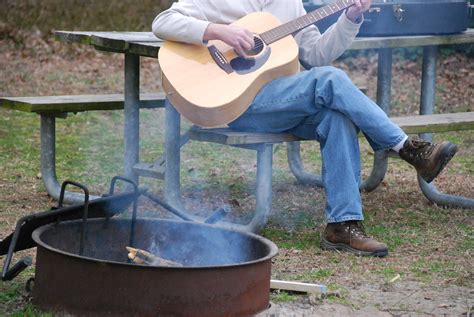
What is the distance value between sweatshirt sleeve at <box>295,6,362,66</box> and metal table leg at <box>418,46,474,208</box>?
97 cm

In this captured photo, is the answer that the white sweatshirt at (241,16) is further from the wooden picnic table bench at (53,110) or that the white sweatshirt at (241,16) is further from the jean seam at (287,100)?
the wooden picnic table bench at (53,110)

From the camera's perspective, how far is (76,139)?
24.0ft

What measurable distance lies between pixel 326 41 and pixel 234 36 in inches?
23.6

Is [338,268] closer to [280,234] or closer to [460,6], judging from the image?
[280,234]

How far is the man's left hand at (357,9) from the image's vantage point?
15.0 ft

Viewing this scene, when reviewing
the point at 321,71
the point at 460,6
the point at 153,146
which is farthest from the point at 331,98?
the point at 153,146

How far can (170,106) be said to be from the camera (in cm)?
488

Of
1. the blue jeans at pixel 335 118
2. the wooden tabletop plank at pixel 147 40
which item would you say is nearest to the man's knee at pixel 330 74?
the blue jeans at pixel 335 118

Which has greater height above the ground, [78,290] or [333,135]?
[333,135]

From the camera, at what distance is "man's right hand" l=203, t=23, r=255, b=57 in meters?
4.38

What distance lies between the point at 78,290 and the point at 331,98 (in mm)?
1675

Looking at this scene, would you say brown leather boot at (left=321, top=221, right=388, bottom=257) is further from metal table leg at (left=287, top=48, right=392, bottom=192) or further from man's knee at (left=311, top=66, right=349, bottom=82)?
metal table leg at (left=287, top=48, right=392, bottom=192)

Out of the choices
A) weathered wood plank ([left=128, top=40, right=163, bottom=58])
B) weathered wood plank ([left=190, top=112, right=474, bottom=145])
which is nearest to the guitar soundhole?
weathered wood plank ([left=190, top=112, right=474, bottom=145])

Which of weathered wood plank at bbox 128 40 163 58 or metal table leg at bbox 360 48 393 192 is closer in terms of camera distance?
A: weathered wood plank at bbox 128 40 163 58
